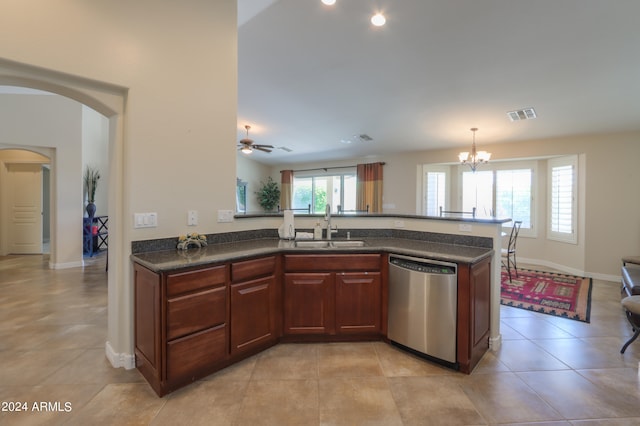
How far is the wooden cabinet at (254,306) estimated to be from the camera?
2.19 m

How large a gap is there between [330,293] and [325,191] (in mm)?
6471

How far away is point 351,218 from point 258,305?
140cm

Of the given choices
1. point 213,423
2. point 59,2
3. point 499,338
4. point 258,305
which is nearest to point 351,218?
point 258,305

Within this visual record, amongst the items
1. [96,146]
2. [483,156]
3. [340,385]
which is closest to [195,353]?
[340,385]

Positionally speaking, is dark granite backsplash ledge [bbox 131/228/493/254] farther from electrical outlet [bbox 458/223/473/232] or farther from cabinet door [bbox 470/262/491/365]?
cabinet door [bbox 470/262/491/365]

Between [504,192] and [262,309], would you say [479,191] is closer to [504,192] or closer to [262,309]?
[504,192]

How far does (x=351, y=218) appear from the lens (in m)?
3.17

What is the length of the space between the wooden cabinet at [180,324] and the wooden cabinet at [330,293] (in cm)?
63

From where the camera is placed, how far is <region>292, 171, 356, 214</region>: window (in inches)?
328

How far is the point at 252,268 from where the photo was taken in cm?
229

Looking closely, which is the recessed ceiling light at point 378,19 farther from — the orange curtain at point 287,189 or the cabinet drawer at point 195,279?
the orange curtain at point 287,189

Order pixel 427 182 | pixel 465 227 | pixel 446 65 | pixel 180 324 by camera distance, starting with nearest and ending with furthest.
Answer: pixel 180 324
pixel 465 227
pixel 446 65
pixel 427 182

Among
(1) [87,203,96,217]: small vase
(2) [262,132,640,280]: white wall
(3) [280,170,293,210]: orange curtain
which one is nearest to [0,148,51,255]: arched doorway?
(1) [87,203,96,217]: small vase

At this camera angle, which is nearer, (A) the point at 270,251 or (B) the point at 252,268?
(B) the point at 252,268
